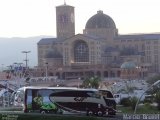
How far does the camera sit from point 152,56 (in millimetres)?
137625

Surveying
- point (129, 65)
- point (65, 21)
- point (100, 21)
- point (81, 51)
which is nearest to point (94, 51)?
point (81, 51)

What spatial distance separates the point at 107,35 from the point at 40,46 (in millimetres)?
19215

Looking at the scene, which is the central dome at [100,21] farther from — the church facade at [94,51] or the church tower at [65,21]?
the church tower at [65,21]

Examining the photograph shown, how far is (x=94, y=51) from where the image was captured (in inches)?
5236

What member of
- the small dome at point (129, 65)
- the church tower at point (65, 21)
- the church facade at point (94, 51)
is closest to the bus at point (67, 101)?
the small dome at point (129, 65)

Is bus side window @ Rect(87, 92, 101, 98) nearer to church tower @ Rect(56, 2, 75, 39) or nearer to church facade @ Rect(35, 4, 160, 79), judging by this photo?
church facade @ Rect(35, 4, 160, 79)

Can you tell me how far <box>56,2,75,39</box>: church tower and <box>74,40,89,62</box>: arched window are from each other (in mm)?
12366

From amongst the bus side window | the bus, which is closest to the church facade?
the bus

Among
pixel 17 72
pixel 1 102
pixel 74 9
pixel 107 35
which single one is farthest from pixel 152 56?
pixel 1 102

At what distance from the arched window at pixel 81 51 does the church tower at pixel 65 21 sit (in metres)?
12.4

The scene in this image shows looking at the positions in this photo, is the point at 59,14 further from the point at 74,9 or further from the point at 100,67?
the point at 100,67

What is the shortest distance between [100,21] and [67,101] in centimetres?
10087

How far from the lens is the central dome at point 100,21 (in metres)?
141

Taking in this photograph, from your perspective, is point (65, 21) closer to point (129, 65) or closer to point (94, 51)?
point (94, 51)
